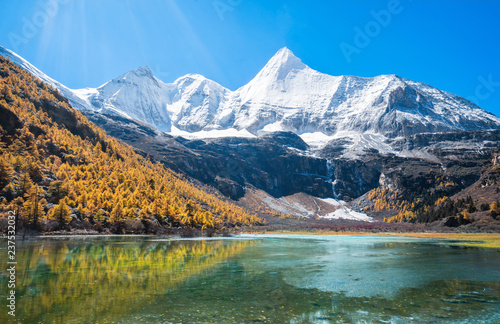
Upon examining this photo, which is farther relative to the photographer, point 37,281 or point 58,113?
point 58,113

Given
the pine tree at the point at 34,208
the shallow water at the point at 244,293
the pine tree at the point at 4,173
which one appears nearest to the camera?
the shallow water at the point at 244,293

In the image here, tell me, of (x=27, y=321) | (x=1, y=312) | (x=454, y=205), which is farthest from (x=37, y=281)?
(x=454, y=205)

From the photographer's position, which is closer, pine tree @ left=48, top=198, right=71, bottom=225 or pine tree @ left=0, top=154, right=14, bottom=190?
pine tree @ left=0, top=154, right=14, bottom=190

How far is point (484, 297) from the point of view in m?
24.8

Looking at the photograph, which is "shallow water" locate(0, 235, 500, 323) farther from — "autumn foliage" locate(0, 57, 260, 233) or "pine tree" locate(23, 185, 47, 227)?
"autumn foliage" locate(0, 57, 260, 233)

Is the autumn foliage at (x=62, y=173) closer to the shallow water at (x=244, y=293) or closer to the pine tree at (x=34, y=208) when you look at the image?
the pine tree at (x=34, y=208)

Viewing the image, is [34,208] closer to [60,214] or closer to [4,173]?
[60,214]

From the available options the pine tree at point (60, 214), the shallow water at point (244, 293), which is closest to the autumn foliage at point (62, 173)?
the pine tree at point (60, 214)

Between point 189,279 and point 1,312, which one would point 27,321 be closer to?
point 1,312

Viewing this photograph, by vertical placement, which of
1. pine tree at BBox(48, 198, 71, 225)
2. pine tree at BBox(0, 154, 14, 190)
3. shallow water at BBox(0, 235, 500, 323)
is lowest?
shallow water at BBox(0, 235, 500, 323)

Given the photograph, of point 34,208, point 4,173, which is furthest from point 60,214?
point 4,173

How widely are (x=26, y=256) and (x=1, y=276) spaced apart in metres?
15.6

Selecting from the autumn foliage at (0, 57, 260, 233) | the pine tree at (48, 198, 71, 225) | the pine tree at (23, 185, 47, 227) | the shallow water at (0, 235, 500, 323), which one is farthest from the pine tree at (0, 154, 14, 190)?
the shallow water at (0, 235, 500, 323)

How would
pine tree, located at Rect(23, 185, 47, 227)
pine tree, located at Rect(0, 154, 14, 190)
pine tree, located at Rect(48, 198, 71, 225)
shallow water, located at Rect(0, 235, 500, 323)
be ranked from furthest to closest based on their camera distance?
pine tree, located at Rect(48, 198, 71, 225) < pine tree, located at Rect(0, 154, 14, 190) < pine tree, located at Rect(23, 185, 47, 227) < shallow water, located at Rect(0, 235, 500, 323)
